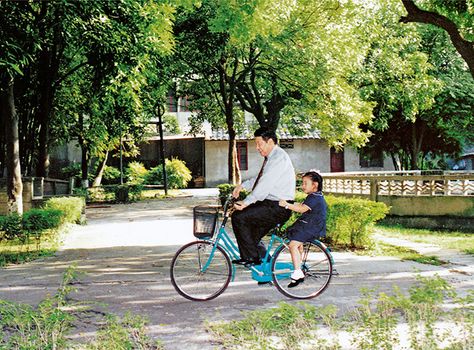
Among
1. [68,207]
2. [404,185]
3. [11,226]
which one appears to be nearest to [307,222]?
[11,226]

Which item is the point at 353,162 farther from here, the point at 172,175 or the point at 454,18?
the point at 454,18

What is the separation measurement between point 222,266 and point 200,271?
350 millimetres

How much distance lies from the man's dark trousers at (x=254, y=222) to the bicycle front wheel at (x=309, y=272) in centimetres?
35

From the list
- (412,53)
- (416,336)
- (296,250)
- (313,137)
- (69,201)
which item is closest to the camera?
(416,336)

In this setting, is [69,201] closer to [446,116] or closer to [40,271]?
[40,271]

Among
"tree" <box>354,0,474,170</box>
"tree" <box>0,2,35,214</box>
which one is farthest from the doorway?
"tree" <box>0,2,35,214</box>

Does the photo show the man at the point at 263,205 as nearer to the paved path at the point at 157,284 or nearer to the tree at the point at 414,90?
the paved path at the point at 157,284

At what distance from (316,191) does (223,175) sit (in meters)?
37.5

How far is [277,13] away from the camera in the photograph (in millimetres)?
21531

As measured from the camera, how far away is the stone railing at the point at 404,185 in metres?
21.2

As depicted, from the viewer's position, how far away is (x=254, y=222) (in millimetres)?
7207

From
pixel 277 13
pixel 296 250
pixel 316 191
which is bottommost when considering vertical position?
pixel 296 250

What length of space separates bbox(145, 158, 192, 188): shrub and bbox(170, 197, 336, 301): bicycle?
109 ft

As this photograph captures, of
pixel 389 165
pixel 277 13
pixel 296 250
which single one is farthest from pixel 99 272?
pixel 389 165
